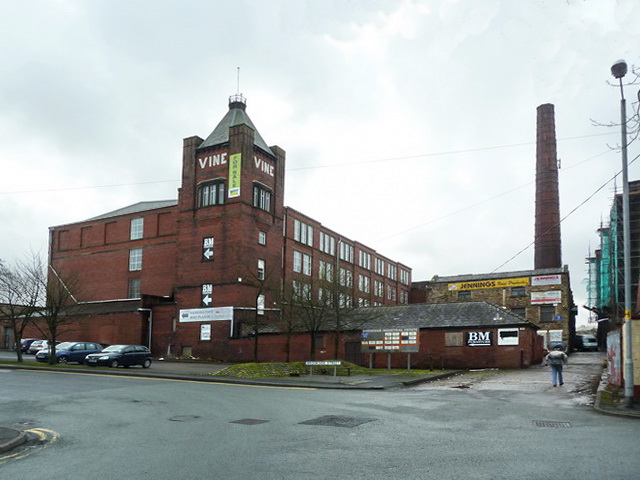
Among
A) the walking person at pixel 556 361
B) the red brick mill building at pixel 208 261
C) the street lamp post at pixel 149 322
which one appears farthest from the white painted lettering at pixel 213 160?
the walking person at pixel 556 361

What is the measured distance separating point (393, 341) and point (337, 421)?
64.5ft

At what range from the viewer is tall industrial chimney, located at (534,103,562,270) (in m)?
55.1

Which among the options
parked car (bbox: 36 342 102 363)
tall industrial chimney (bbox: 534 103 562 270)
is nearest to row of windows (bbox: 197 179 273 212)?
parked car (bbox: 36 342 102 363)

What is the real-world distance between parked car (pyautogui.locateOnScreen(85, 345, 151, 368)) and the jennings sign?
13.0 m

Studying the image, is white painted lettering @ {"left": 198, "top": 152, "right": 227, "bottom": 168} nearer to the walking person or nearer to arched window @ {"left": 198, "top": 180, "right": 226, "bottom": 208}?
arched window @ {"left": 198, "top": 180, "right": 226, "bottom": 208}

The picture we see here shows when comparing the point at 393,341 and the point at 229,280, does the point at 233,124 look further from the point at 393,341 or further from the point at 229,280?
the point at 393,341

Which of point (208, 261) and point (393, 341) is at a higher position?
point (208, 261)

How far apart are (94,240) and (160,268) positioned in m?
10.1

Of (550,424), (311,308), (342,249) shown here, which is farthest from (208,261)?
(550,424)

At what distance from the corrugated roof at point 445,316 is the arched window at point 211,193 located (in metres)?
15.6

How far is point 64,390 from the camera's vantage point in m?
18.0

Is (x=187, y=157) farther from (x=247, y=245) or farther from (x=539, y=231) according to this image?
(x=539, y=231)

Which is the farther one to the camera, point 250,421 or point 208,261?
point 208,261

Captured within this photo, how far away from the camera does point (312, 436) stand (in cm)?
988
